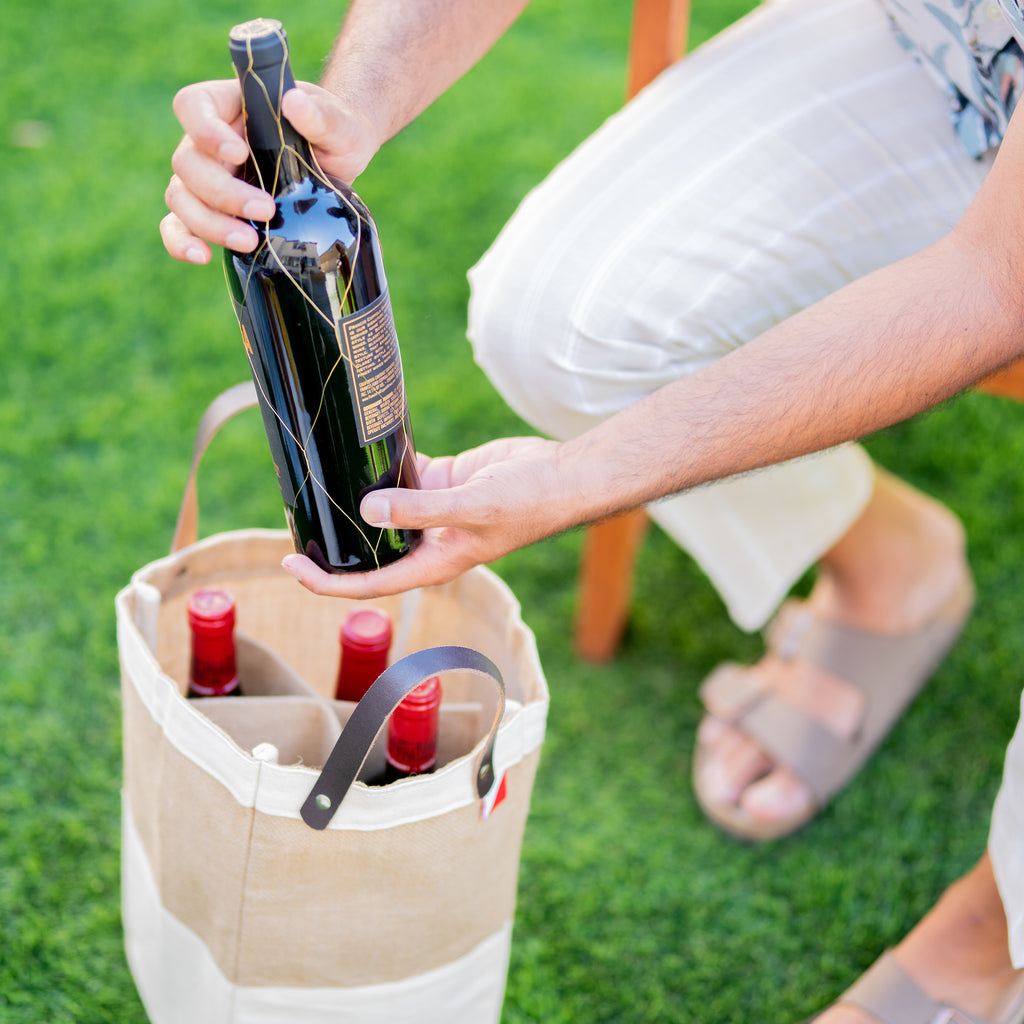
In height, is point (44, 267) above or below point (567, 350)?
below

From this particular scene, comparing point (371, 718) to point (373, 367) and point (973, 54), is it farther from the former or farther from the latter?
point (973, 54)

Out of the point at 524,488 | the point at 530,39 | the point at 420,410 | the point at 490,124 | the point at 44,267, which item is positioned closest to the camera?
the point at 524,488

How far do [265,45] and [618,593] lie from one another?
3.11ft

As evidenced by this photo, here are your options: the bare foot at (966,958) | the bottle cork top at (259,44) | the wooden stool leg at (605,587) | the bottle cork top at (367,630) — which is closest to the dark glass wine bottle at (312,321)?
the bottle cork top at (259,44)

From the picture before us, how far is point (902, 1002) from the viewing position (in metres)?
1.06

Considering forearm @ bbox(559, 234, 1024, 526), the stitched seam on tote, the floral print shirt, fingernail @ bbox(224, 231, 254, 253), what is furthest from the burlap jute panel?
the floral print shirt

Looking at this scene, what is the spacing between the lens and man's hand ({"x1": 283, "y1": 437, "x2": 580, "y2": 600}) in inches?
31.3

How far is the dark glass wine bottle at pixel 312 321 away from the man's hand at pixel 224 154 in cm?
2

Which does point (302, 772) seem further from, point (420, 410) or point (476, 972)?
point (420, 410)

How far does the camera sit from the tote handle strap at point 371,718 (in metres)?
0.75

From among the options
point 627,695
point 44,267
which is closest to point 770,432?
point 627,695

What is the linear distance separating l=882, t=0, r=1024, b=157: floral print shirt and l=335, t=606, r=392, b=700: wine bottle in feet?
2.48

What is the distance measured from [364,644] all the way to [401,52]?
57 cm

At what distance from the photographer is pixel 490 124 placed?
2.48 m
